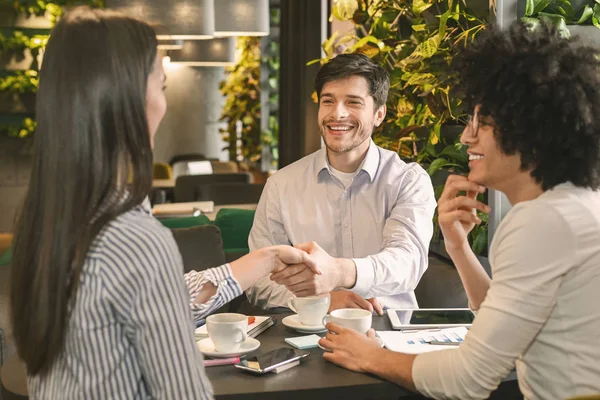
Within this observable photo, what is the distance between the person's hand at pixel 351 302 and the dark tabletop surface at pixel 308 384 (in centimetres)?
47

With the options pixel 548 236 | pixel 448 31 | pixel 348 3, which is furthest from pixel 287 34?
pixel 548 236

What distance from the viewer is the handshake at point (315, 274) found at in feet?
7.32

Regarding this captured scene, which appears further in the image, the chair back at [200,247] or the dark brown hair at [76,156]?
the chair back at [200,247]

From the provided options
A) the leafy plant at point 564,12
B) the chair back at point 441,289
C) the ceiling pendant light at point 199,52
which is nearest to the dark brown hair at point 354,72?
the leafy plant at point 564,12

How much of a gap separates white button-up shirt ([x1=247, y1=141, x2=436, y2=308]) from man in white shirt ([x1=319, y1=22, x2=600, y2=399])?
920 millimetres

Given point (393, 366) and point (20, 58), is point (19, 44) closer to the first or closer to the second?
point (20, 58)

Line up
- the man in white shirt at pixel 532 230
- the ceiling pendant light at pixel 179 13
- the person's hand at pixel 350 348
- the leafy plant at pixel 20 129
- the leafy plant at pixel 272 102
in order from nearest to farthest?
1. the man in white shirt at pixel 532 230
2. the person's hand at pixel 350 348
3. the ceiling pendant light at pixel 179 13
4. the leafy plant at pixel 272 102
5. the leafy plant at pixel 20 129

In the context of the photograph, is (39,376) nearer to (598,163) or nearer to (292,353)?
(292,353)

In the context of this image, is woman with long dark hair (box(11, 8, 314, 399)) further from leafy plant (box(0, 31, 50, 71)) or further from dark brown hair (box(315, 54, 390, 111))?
leafy plant (box(0, 31, 50, 71))

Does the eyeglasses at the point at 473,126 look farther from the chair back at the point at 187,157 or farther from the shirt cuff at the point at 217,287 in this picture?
the chair back at the point at 187,157

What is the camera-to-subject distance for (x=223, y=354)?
6.06ft

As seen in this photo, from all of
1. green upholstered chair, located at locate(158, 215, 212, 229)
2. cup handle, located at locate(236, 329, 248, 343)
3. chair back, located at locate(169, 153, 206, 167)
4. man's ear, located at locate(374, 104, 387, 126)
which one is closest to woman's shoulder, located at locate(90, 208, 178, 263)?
cup handle, located at locate(236, 329, 248, 343)

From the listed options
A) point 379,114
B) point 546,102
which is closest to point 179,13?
point 379,114

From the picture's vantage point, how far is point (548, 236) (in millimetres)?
1565
